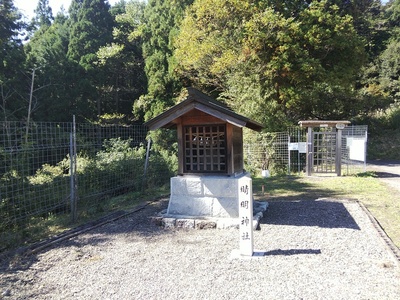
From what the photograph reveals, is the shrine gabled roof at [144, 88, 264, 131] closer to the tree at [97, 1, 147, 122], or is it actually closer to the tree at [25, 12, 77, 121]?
the tree at [25, 12, 77, 121]

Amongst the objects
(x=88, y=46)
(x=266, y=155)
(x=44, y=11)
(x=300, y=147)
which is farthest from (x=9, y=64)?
(x=44, y=11)

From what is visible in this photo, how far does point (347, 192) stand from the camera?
9.04m

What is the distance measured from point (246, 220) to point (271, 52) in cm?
1317

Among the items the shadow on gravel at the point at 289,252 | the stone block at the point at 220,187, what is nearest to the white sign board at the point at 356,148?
the stone block at the point at 220,187

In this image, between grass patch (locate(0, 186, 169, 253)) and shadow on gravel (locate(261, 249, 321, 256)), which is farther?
grass patch (locate(0, 186, 169, 253))

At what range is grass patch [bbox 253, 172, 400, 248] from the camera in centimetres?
624

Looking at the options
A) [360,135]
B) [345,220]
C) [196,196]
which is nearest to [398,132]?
[360,135]

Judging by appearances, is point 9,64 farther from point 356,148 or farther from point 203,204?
point 356,148

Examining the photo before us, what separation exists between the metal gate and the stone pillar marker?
10.0 m

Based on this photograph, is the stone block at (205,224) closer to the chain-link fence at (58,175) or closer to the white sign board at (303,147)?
the chain-link fence at (58,175)

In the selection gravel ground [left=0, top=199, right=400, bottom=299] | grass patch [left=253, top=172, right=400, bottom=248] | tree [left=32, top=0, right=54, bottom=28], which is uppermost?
tree [left=32, top=0, right=54, bottom=28]

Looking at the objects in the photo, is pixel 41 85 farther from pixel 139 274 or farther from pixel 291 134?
pixel 139 274

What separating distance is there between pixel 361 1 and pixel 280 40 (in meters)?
9.07

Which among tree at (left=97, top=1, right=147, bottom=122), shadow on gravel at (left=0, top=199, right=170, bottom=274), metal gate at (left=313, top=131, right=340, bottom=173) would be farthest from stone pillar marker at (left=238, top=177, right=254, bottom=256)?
tree at (left=97, top=1, right=147, bottom=122)
